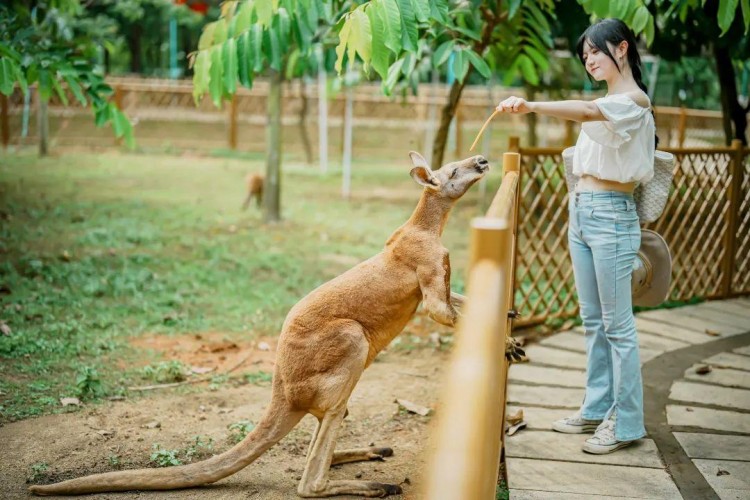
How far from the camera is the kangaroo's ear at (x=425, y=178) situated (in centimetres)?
351

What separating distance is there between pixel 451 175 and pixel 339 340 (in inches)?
36.7

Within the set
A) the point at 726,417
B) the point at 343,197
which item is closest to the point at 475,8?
the point at 726,417

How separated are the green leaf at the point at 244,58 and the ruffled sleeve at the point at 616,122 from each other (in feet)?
6.59

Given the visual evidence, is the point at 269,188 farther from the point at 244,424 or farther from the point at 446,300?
the point at 446,300

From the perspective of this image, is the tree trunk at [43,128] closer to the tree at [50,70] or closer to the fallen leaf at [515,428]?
the tree at [50,70]

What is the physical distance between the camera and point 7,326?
217 inches

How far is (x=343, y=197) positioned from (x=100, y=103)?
7322mm

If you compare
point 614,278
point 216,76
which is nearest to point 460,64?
point 216,76

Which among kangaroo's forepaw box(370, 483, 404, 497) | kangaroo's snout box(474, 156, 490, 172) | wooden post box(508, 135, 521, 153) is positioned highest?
wooden post box(508, 135, 521, 153)

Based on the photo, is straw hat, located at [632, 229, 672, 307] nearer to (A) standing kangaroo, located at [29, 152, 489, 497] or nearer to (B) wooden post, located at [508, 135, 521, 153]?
(A) standing kangaroo, located at [29, 152, 489, 497]

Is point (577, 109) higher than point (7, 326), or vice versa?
point (577, 109)

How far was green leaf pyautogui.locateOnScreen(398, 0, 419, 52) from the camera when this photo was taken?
376 centimetres

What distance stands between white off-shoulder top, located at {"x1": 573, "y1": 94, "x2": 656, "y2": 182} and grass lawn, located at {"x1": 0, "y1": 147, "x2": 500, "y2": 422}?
10.1ft

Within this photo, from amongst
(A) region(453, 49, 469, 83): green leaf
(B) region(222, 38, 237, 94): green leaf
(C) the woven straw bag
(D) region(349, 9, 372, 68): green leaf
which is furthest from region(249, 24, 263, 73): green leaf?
(C) the woven straw bag
